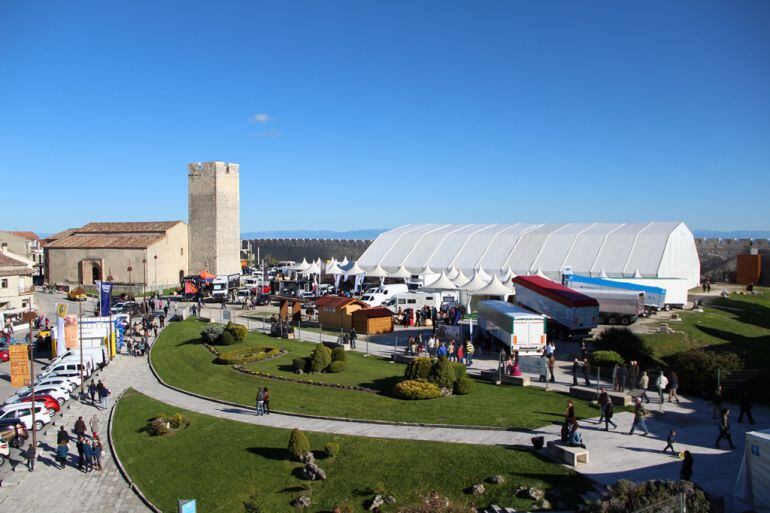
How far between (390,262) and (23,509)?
1767 inches

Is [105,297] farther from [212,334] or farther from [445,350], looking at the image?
[445,350]

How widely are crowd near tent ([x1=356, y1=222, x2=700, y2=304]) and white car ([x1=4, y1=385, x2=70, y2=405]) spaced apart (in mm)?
25145

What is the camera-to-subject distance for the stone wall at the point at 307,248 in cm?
8369

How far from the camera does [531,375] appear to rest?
990 inches

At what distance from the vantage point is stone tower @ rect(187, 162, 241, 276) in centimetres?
6581

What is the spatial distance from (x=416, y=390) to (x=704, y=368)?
10655 millimetres

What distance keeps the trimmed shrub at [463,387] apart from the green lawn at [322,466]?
4959mm

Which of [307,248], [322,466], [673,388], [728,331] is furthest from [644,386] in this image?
[307,248]

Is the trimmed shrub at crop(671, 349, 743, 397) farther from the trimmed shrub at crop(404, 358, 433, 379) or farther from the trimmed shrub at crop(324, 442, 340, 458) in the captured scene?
the trimmed shrub at crop(324, 442, 340, 458)

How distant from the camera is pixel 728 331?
1372 inches

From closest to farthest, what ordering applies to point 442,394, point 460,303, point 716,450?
1. point 716,450
2. point 442,394
3. point 460,303

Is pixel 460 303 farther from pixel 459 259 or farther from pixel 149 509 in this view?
pixel 149 509

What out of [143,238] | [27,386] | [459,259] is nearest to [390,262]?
[459,259]

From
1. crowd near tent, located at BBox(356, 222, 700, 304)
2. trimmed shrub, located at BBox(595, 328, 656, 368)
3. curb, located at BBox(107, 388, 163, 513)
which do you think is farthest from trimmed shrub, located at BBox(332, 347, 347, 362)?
crowd near tent, located at BBox(356, 222, 700, 304)
